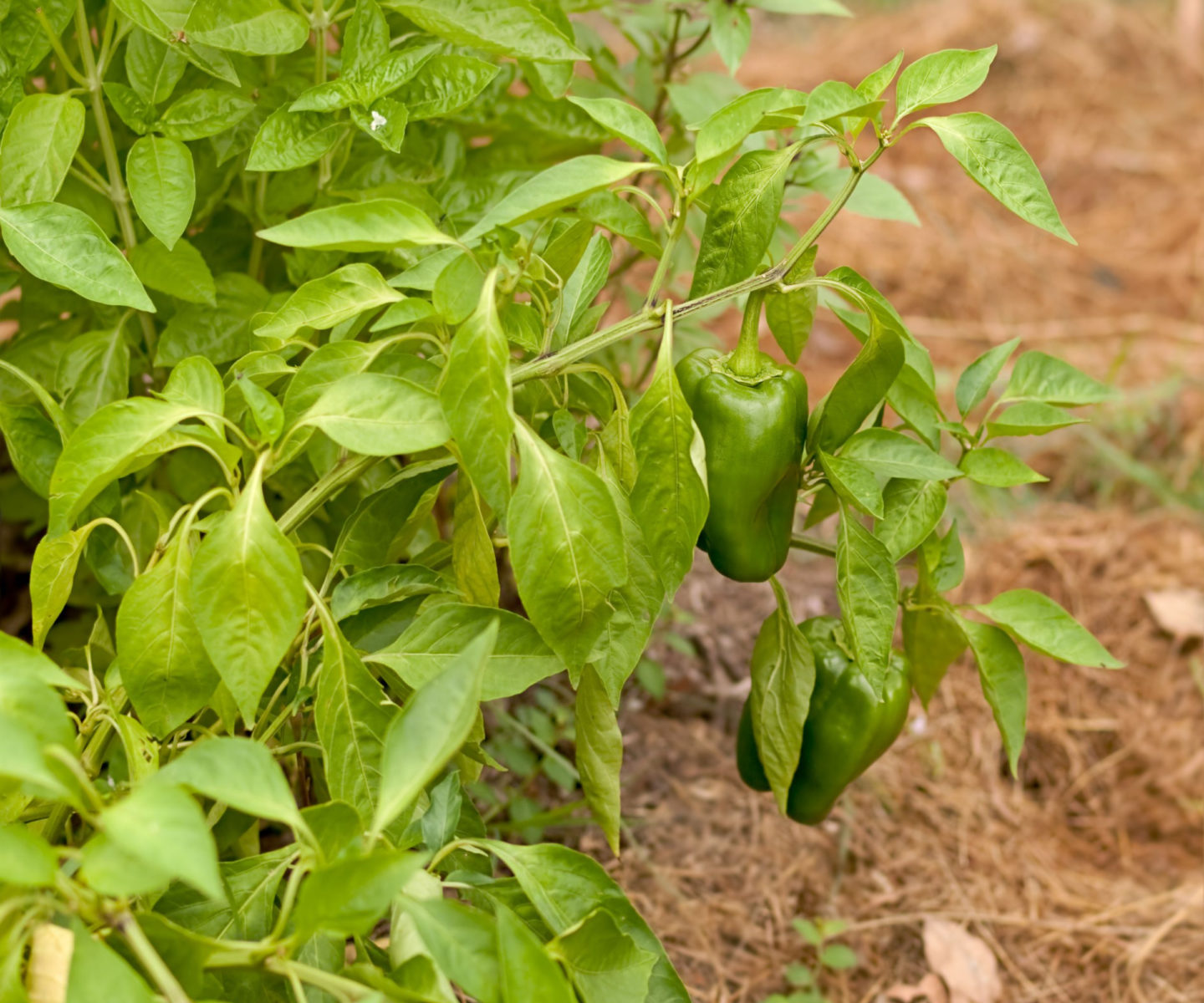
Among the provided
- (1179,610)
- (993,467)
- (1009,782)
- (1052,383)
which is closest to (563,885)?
(993,467)

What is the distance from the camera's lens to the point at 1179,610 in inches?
86.8

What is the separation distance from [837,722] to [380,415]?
663 mm

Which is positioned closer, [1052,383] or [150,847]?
[150,847]

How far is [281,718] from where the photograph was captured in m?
0.95

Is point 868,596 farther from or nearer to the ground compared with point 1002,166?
nearer to the ground

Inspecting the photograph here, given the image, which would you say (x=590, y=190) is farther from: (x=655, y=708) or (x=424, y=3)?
(x=655, y=708)

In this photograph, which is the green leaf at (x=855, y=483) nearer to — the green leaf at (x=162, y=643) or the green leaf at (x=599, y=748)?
the green leaf at (x=599, y=748)

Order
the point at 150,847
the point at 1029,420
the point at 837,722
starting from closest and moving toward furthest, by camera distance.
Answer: the point at 150,847 < the point at 1029,420 < the point at 837,722

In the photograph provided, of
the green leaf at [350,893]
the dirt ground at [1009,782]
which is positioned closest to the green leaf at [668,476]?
the green leaf at [350,893]

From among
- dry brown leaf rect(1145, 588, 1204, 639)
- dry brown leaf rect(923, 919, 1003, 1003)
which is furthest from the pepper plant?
dry brown leaf rect(1145, 588, 1204, 639)

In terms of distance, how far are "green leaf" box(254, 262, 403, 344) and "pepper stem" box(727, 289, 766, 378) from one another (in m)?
0.30

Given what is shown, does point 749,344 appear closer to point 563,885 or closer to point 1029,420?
point 1029,420

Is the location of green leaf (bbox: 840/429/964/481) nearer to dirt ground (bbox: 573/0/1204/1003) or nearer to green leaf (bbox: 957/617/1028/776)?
green leaf (bbox: 957/617/1028/776)

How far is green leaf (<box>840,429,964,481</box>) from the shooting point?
1.02m
